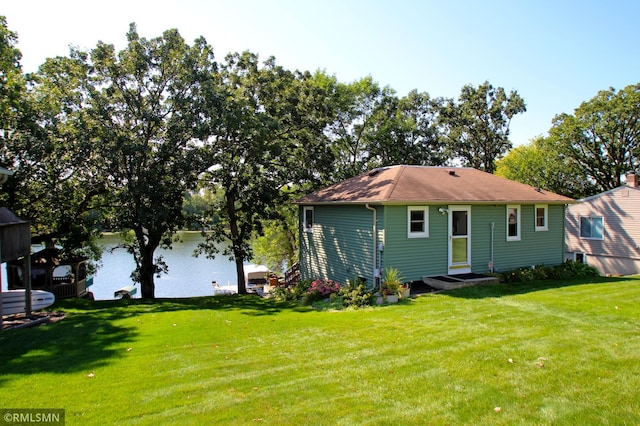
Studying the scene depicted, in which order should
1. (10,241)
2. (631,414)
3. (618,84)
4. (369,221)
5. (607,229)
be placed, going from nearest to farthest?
(631,414) < (10,241) < (369,221) < (607,229) < (618,84)

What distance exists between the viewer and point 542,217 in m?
14.8

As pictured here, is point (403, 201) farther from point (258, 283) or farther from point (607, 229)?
point (258, 283)

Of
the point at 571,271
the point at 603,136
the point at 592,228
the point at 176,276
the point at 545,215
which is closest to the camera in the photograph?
the point at 571,271

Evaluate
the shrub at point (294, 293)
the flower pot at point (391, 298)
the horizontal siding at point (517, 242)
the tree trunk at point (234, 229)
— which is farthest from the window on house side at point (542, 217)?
the tree trunk at point (234, 229)

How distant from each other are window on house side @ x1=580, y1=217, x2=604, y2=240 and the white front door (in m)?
14.5

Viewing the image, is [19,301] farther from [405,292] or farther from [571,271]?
[571,271]

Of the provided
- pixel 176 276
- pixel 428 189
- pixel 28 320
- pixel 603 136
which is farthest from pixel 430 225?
pixel 176 276

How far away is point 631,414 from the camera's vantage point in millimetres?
4199

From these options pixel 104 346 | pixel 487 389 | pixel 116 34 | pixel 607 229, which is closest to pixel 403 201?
pixel 487 389

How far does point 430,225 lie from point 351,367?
301 inches

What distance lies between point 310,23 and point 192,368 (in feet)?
42.1

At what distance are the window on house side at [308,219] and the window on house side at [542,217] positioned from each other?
841 cm

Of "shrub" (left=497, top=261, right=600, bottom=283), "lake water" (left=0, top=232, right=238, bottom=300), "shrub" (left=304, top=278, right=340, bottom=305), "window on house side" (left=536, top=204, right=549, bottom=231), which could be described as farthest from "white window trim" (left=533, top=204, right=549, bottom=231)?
"lake water" (left=0, top=232, right=238, bottom=300)

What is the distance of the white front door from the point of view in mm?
12891
